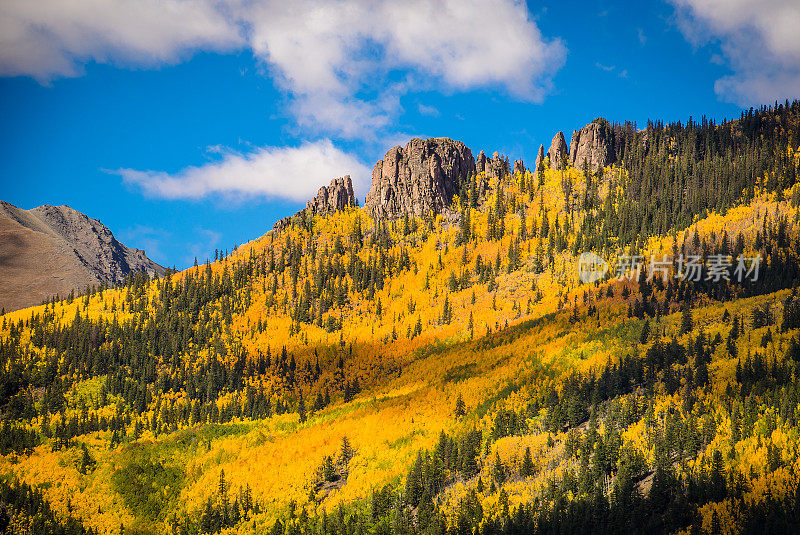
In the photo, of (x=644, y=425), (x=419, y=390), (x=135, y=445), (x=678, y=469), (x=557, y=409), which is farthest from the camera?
(x=419, y=390)

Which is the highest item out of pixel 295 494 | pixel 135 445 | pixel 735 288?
pixel 735 288

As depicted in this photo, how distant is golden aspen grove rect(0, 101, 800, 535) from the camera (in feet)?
256

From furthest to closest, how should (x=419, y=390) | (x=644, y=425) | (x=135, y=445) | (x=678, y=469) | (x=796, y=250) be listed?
1. (x=796, y=250)
2. (x=419, y=390)
3. (x=135, y=445)
4. (x=644, y=425)
5. (x=678, y=469)

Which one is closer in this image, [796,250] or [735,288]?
[735,288]

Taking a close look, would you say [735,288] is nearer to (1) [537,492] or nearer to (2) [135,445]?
(1) [537,492]

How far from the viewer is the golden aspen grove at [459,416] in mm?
78000

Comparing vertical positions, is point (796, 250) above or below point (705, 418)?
above

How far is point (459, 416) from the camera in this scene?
122062mm

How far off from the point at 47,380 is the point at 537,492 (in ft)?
465

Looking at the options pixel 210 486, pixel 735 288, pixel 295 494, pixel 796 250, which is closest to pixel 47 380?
pixel 210 486

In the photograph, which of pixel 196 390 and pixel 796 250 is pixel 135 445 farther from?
pixel 796 250

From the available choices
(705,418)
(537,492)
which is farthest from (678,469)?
(537,492)

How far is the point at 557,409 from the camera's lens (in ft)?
337

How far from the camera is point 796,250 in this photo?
528 ft
